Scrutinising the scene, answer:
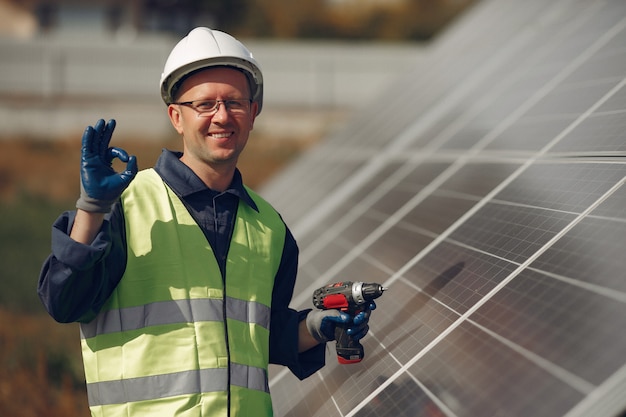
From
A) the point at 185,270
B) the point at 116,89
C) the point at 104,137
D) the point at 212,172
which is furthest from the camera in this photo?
the point at 116,89

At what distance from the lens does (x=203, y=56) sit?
158 inches

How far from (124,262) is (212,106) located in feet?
2.72

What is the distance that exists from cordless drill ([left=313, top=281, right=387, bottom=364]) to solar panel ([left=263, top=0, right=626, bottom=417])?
17 cm

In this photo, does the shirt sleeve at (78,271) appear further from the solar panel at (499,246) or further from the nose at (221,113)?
the solar panel at (499,246)

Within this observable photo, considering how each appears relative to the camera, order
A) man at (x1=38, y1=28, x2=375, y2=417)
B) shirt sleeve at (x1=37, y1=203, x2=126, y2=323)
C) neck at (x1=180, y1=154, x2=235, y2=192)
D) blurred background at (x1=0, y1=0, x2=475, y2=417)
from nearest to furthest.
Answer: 1. shirt sleeve at (x1=37, y1=203, x2=126, y2=323)
2. man at (x1=38, y1=28, x2=375, y2=417)
3. neck at (x1=180, y1=154, x2=235, y2=192)
4. blurred background at (x1=0, y1=0, x2=475, y2=417)

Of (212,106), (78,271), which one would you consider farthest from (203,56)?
(78,271)

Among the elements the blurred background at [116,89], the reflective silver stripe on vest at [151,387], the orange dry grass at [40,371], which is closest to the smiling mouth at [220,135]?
the reflective silver stripe on vest at [151,387]

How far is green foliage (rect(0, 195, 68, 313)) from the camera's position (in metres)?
14.9

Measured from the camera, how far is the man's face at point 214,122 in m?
3.99

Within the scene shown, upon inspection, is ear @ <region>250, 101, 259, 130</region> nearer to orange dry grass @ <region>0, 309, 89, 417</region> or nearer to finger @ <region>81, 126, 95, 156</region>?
finger @ <region>81, 126, 95, 156</region>

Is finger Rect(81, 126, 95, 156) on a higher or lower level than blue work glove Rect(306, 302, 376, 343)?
higher

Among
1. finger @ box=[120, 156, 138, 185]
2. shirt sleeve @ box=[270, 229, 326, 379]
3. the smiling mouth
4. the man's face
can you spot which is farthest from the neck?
finger @ box=[120, 156, 138, 185]

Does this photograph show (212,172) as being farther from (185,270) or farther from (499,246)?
(499,246)

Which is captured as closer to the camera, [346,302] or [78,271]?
[78,271]
